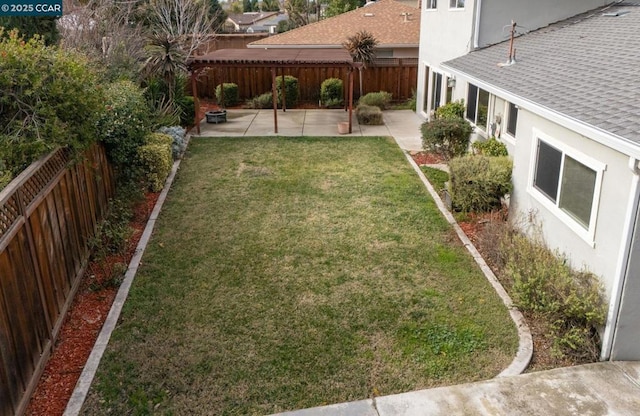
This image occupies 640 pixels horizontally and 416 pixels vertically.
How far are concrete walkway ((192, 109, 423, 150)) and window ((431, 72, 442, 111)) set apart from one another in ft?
3.30

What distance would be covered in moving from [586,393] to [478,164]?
508cm

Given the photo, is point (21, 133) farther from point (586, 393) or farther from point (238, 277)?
point (586, 393)

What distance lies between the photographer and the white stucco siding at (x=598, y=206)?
584 centimetres

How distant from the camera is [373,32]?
25062 mm

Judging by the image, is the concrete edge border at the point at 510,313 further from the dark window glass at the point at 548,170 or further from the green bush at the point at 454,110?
the green bush at the point at 454,110

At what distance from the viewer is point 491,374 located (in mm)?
5840

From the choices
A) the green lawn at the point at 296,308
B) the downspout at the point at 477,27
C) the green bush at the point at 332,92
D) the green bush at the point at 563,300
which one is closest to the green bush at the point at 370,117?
the green bush at the point at 332,92

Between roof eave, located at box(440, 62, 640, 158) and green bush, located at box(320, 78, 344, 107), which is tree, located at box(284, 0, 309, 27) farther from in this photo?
roof eave, located at box(440, 62, 640, 158)

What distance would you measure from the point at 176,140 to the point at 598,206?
37.2 ft

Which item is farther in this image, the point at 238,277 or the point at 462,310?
the point at 238,277

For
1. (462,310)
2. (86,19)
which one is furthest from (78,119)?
(86,19)

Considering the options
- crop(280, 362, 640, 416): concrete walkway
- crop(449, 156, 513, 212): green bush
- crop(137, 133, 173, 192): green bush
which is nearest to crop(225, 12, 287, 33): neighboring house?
crop(137, 133, 173, 192): green bush

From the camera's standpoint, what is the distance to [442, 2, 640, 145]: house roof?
6.50 meters

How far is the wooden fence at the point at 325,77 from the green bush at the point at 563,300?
17107 mm
